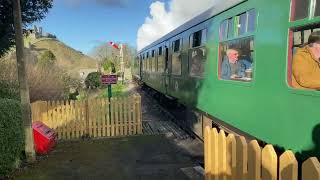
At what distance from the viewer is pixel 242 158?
4734 millimetres

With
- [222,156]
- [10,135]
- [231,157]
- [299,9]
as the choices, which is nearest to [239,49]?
[299,9]

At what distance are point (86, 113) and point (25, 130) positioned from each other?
11.1 ft

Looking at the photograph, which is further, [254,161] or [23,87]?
[23,87]

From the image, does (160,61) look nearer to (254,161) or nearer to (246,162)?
(246,162)

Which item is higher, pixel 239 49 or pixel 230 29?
pixel 230 29

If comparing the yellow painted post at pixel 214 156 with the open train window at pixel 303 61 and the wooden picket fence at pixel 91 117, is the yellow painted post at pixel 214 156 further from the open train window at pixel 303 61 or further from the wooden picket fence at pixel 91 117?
the wooden picket fence at pixel 91 117

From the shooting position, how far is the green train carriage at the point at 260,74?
4.89m

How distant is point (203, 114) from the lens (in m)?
10.2

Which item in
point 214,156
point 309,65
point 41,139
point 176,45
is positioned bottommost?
point 41,139

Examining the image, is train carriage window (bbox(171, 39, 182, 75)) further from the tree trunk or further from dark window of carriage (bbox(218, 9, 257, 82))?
the tree trunk

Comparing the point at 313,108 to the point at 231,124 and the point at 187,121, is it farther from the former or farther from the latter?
the point at 187,121

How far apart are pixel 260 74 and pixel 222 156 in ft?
4.86

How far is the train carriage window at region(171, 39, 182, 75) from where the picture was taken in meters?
13.2

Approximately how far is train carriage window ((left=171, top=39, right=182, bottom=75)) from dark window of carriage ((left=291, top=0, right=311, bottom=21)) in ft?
25.8
